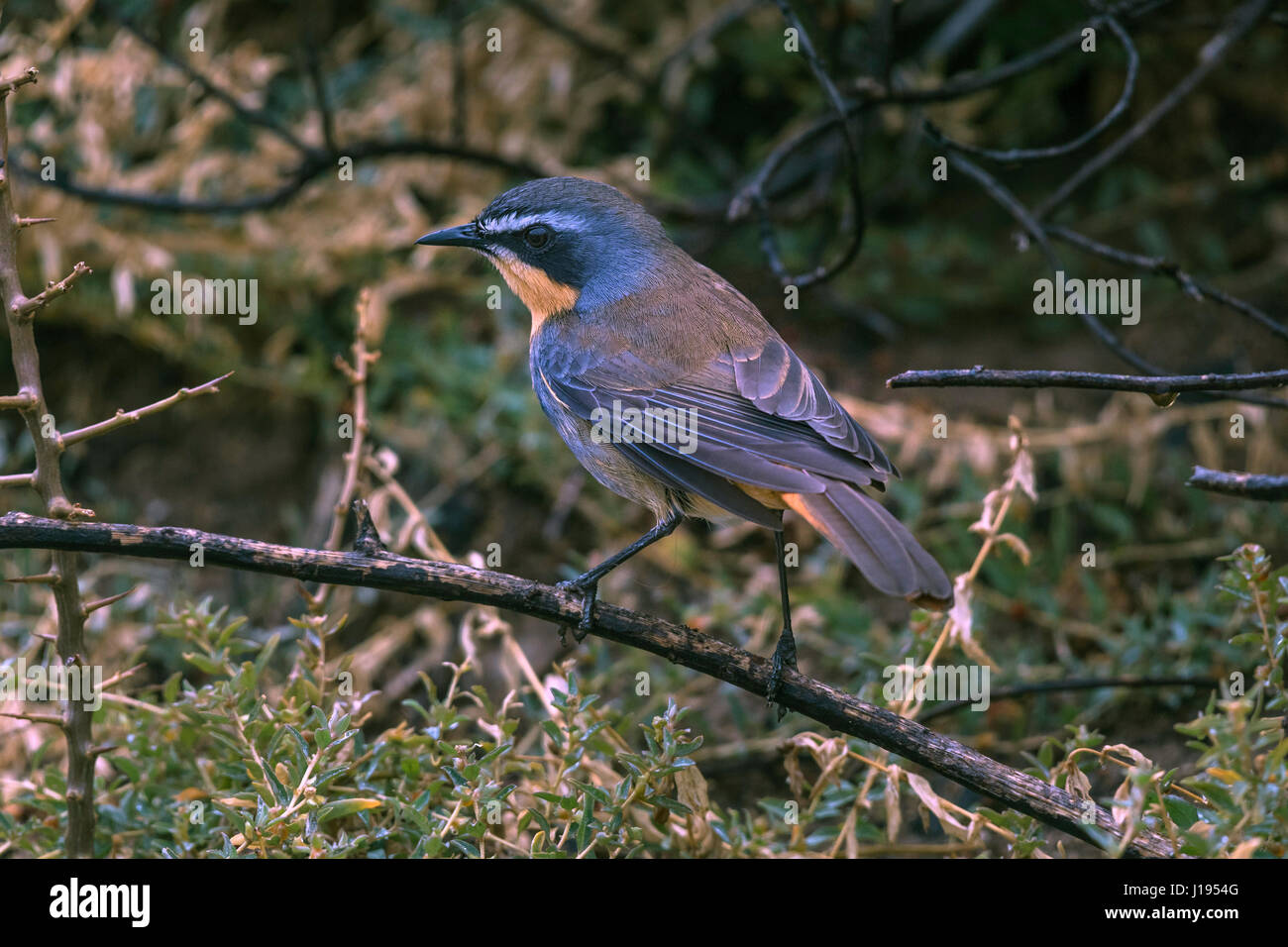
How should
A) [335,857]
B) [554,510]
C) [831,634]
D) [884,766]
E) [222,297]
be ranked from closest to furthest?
[335,857] → [884,766] → [831,634] → [554,510] → [222,297]

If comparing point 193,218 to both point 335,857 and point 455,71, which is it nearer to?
point 455,71

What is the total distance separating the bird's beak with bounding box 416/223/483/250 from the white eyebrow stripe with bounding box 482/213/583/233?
0.07 metres

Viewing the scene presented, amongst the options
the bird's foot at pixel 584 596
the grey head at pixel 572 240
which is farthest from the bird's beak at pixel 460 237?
the bird's foot at pixel 584 596

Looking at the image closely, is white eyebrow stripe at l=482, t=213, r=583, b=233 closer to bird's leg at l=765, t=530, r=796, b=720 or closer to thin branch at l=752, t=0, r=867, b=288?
thin branch at l=752, t=0, r=867, b=288

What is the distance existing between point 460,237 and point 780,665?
6.30 ft

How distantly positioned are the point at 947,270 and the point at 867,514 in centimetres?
406

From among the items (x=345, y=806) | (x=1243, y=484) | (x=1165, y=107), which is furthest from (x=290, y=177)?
(x=1243, y=484)

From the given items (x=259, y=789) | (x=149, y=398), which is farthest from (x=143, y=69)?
(x=259, y=789)

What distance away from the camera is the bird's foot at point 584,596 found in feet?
9.93

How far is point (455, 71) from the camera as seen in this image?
231 inches

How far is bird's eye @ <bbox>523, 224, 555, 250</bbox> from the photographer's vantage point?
4035 millimetres

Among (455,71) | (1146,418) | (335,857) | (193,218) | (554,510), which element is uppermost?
(455,71)

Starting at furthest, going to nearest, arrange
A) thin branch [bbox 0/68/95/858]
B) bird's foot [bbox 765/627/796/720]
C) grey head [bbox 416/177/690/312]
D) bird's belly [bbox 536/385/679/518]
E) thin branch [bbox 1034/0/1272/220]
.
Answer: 1. thin branch [bbox 1034/0/1272/220]
2. grey head [bbox 416/177/690/312]
3. bird's belly [bbox 536/385/679/518]
4. bird's foot [bbox 765/627/796/720]
5. thin branch [bbox 0/68/95/858]

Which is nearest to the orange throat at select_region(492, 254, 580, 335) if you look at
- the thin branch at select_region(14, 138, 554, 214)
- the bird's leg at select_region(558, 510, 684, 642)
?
the bird's leg at select_region(558, 510, 684, 642)
